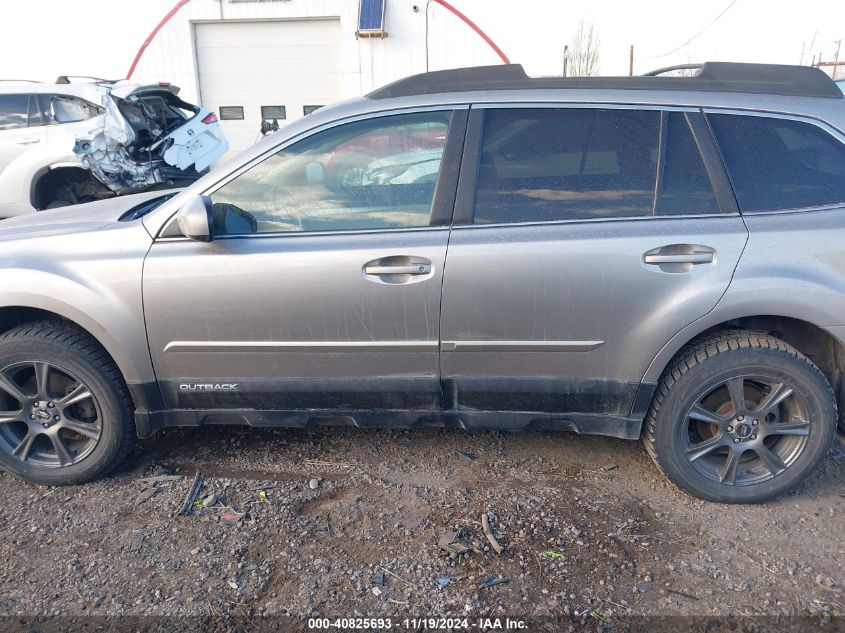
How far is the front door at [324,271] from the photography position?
2.72 m

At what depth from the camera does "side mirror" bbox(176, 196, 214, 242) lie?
103 inches

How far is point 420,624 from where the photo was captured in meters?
2.22

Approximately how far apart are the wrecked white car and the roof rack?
6129mm

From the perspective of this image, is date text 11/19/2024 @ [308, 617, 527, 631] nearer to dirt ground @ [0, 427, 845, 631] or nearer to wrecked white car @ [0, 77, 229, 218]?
dirt ground @ [0, 427, 845, 631]

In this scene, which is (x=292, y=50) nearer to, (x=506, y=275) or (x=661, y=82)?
(x=661, y=82)

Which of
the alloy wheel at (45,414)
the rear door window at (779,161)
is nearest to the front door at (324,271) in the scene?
the alloy wheel at (45,414)

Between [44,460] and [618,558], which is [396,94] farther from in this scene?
[44,460]

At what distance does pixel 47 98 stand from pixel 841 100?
8343 mm

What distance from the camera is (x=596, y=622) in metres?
2.23

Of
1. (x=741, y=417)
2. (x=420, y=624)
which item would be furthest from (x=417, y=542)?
(x=741, y=417)

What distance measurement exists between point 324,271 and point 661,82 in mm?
1729

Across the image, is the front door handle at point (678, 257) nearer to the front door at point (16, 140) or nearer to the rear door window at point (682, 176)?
the rear door window at point (682, 176)

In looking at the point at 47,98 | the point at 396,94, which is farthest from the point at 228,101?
the point at 396,94

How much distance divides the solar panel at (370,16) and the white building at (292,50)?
0.05 m
